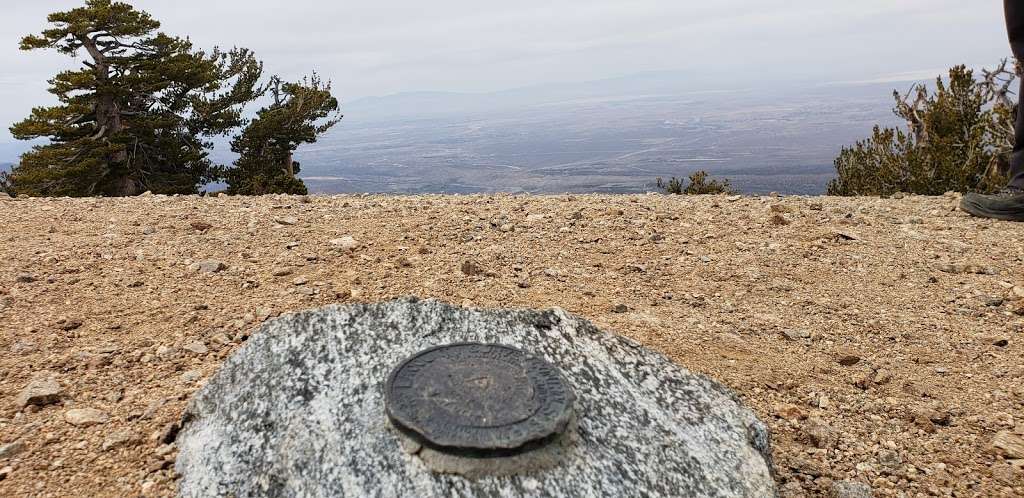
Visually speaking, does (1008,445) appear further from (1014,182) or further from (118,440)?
(1014,182)

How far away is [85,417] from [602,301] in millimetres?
3739

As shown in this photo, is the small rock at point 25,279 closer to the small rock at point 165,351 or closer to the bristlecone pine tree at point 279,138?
the small rock at point 165,351

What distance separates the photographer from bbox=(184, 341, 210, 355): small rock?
13.4 feet

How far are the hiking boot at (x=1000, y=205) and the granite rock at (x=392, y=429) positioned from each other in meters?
6.13

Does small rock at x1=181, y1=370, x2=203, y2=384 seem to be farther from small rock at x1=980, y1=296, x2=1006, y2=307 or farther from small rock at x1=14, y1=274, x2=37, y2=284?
small rock at x1=980, y1=296, x2=1006, y2=307

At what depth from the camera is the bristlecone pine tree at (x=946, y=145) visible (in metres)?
11.9

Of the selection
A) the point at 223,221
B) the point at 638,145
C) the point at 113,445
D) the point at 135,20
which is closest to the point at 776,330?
the point at 113,445

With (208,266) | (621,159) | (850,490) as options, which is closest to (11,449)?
(208,266)

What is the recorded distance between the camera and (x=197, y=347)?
4133mm

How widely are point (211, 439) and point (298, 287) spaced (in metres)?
2.53

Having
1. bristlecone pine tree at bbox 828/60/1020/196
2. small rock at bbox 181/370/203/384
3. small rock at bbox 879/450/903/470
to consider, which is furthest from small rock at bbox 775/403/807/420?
bristlecone pine tree at bbox 828/60/1020/196

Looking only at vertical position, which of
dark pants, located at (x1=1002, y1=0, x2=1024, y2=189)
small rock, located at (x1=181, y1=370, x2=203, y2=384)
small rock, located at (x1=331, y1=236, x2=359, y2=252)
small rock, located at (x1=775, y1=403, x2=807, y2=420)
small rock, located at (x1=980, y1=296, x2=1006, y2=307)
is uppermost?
dark pants, located at (x1=1002, y1=0, x2=1024, y2=189)

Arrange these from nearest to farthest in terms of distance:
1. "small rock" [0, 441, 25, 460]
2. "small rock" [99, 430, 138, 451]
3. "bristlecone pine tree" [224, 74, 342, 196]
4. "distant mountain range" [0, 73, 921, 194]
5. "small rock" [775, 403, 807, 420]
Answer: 1. "small rock" [0, 441, 25, 460]
2. "small rock" [99, 430, 138, 451]
3. "small rock" [775, 403, 807, 420]
4. "bristlecone pine tree" [224, 74, 342, 196]
5. "distant mountain range" [0, 73, 921, 194]

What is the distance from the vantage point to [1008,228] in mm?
6844
